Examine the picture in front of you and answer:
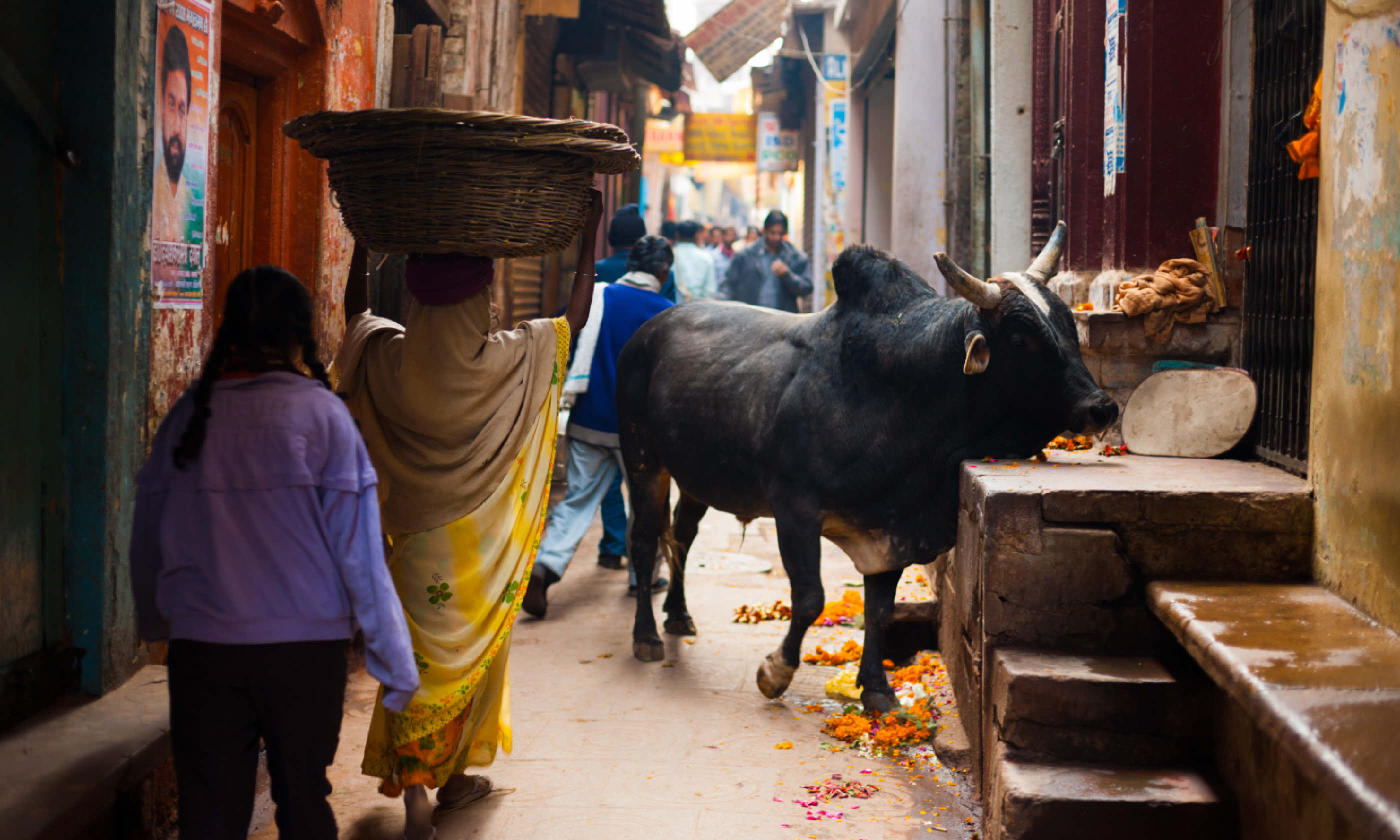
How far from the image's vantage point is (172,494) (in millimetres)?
2602

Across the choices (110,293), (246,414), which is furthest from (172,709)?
(110,293)

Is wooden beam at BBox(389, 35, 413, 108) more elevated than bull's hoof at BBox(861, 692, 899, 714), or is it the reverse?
wooden beam at BBox(389, 35, 413, 108)

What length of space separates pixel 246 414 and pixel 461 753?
5.28 ft

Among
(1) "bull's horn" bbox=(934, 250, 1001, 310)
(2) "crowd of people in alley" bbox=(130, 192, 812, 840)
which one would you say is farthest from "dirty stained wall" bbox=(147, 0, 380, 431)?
(1) "bull's horn" bbox=(934, 250, 1001, 310)

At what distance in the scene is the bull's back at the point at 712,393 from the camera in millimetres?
5141

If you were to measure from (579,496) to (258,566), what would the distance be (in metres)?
4.25

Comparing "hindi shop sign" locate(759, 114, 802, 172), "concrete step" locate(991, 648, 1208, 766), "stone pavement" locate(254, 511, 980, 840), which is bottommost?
"stone pavement" locate(254, 511, 980, 840)

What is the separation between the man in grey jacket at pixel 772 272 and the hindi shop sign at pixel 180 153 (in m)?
8.51

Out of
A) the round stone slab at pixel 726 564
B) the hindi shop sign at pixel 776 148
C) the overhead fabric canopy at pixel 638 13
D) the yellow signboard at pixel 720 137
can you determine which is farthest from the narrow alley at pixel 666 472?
the yellow signboard at pixel 720 137

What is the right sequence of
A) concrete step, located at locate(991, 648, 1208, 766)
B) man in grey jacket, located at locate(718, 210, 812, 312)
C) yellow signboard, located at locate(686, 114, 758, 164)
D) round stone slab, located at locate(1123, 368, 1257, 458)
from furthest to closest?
yellow signboard, located at locate(686, 114, 758, 164), man in grey jacket, located at locate(718, 210, 812, 312), round stone slab, located at locate(1123, 368, 1257, 458), concrete step, located at locate(991, 648, 1208, 766)

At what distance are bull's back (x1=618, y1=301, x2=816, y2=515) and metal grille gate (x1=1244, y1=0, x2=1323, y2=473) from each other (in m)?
1.81

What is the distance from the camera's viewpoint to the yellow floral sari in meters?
3.57

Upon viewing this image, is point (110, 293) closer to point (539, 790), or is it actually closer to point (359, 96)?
point (539, 790)

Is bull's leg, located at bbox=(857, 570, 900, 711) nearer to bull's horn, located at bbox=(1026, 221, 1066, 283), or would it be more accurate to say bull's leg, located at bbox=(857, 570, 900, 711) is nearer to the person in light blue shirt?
bull's horn, located at bbox=(1026, 221, 1066, 283)
